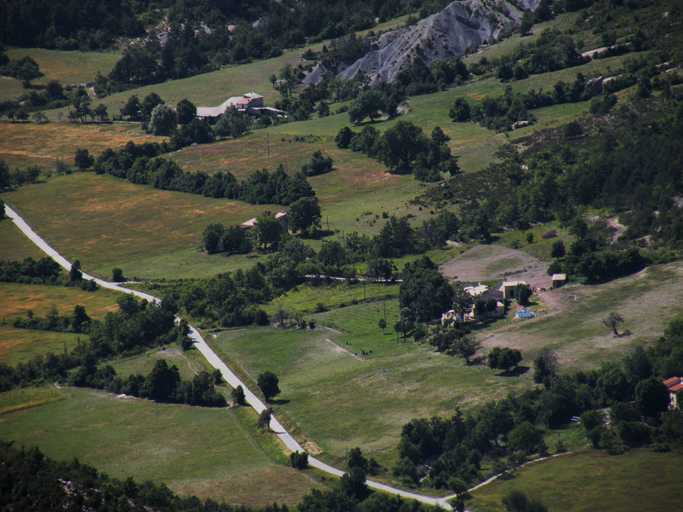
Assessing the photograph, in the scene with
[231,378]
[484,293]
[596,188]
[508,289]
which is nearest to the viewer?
[231,378]

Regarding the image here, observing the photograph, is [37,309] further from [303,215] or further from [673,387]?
[673,387]

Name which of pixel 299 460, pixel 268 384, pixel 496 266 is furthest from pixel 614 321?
pixel 299 460

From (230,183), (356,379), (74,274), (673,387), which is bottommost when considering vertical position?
(356,379)

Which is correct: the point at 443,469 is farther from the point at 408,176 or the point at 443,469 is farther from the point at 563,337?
the point at 408,176

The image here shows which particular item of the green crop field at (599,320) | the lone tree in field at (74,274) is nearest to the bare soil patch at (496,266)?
the green crop field at (599,320)

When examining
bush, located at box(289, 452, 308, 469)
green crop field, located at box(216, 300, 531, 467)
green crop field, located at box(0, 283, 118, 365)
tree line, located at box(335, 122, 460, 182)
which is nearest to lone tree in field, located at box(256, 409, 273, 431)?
green crop field, located at box(216, 300, 531, 467)

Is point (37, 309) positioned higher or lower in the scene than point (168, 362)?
higher

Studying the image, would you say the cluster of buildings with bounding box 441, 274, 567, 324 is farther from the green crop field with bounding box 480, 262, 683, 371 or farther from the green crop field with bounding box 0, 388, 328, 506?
the green crop field with bounding box 0, 388, 328, 506
